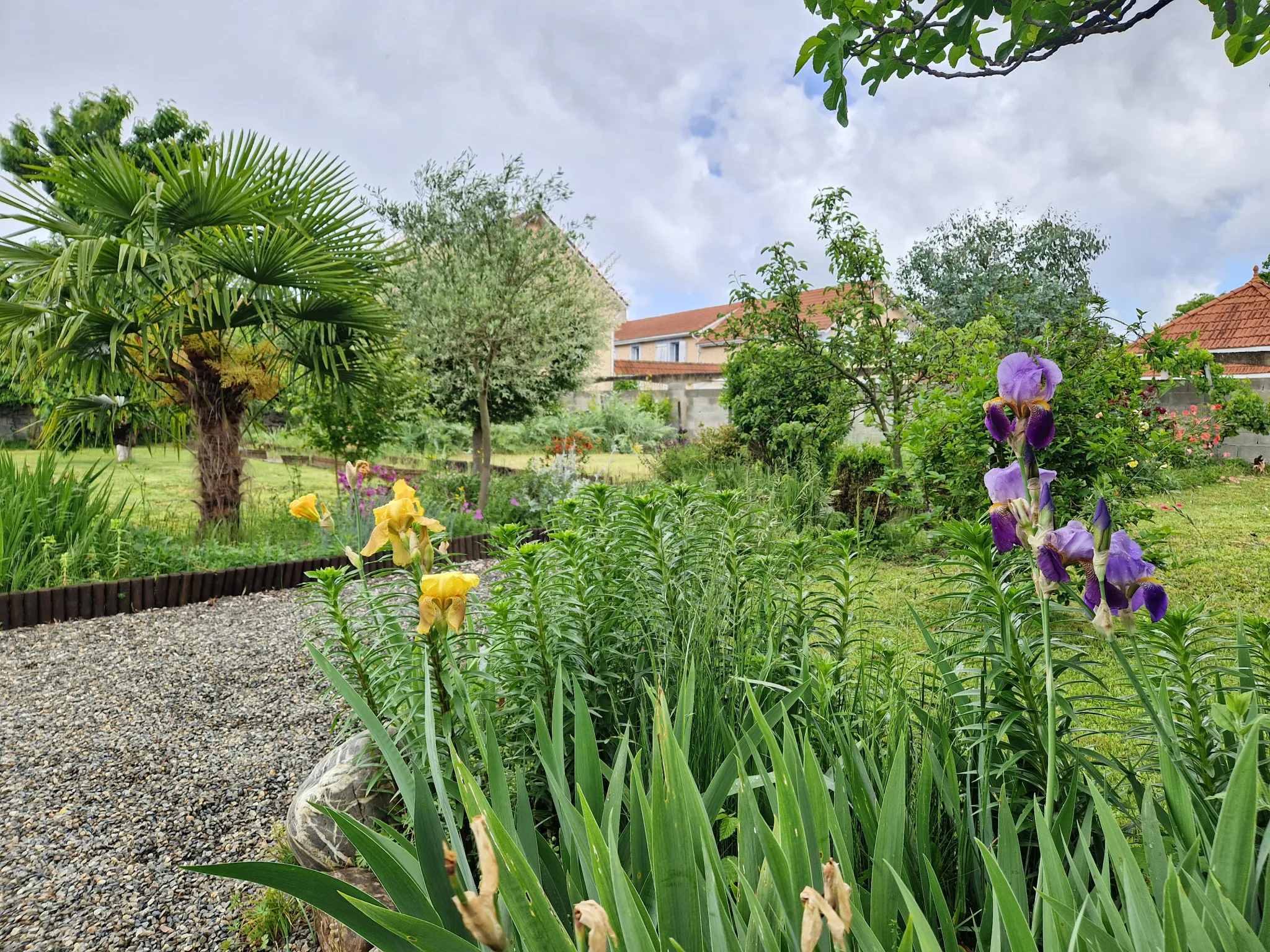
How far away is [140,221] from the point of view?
5469 mm

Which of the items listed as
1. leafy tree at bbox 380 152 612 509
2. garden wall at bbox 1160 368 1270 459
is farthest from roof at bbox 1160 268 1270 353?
leafy tree at bbox 380 152 612 509

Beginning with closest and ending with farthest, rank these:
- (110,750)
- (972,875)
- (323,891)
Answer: (323,891) < (972,875) < (110,750)

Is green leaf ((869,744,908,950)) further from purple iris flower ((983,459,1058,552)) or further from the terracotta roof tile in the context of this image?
the terracotta roof tile

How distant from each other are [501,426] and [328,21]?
12394mm

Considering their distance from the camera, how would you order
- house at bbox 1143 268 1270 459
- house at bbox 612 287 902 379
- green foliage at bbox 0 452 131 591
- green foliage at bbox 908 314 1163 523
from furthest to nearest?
house at bbox 612 287 902 379, house at bbox 1143 268 1270 459, green foliage at bbox 0 452 131 591, green foliage at bbox 908 314 1163 523

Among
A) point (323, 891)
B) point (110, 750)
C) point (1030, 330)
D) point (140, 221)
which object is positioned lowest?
point (110, 750)

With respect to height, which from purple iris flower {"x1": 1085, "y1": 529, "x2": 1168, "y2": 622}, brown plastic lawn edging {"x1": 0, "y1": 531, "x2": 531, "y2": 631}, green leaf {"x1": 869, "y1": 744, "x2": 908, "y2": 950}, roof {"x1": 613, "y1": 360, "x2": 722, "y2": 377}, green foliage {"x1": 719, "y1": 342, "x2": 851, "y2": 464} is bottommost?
brown plastic lawn edging {"x1": 0, "y1": 531, "x2": 531, "y2": 631}

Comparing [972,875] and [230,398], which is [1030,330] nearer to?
[230,398]

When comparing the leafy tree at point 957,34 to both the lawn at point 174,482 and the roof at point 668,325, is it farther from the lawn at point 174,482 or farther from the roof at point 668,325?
the roof at point 668,325

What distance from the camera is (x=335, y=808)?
1917mm

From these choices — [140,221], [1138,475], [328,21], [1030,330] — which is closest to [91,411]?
[140,221]

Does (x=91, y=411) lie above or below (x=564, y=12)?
below

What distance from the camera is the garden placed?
87cm

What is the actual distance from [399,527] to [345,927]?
918mm
